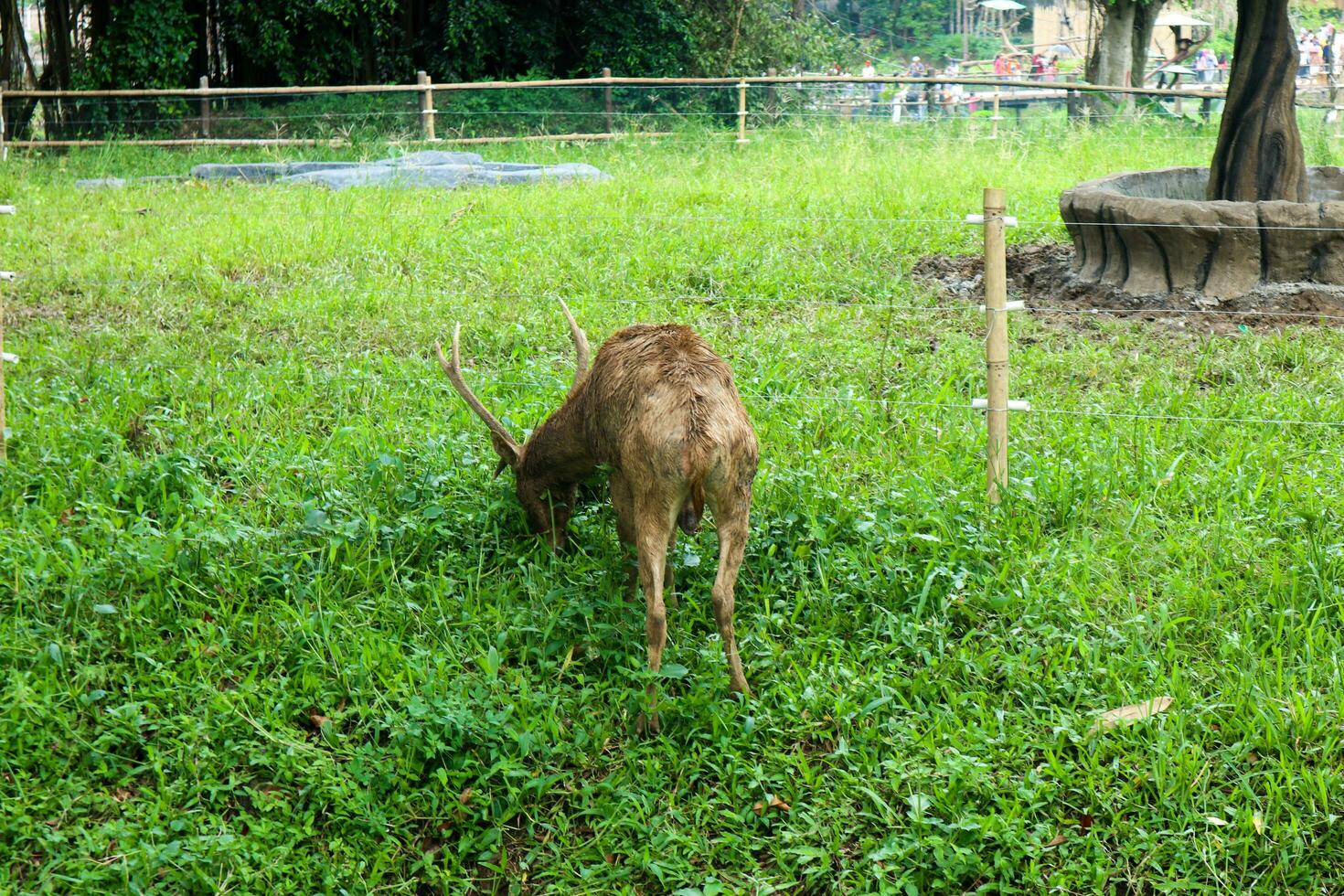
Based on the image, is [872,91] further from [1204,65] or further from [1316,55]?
[1316,55]

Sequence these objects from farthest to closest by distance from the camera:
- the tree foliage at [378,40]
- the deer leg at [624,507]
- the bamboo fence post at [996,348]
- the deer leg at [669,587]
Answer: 1. the tree foliage at [378,40]
2. the bamboo fence post at [996,348]
3. the deer leg at [669,587]
4. the deer leg at [624,507]

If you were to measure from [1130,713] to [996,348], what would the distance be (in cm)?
157

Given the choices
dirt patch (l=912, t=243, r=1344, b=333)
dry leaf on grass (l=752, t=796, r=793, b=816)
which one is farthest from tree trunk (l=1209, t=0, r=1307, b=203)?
dry leaf on grass (l=752, t=796, r=793, b=816)

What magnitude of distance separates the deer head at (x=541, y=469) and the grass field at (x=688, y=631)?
0.13m

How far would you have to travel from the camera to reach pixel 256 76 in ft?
64.1

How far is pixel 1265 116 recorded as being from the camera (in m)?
7.62

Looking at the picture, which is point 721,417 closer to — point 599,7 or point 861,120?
point 861,120

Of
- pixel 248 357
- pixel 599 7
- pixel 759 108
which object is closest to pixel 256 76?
pixel 599 7

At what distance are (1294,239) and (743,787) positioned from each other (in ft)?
16.1

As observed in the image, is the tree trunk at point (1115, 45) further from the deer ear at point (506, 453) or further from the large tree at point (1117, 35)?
the deer ear at point (506, 453)

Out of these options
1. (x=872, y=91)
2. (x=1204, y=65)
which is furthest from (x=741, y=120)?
(x=1204, y=65)

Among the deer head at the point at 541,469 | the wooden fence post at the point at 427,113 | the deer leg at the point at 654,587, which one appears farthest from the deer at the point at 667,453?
the wooden fence post at the point at 427,113

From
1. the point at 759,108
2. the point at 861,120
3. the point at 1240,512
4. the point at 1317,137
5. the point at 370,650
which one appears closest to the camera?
the point at 370,650

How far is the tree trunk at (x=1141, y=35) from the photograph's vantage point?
70.0 ft
